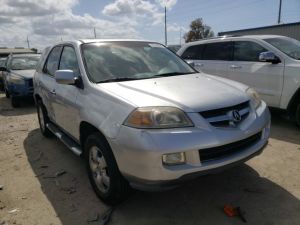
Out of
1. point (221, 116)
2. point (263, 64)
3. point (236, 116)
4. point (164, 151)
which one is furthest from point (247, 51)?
point (164, 151)

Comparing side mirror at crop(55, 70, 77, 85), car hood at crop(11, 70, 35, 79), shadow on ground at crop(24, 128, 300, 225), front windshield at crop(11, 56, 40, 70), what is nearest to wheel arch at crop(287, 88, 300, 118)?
shadow on ground at crop(24, 128, 300, 225)

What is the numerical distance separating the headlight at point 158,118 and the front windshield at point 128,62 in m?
0.91

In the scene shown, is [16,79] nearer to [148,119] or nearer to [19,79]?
[19,79]

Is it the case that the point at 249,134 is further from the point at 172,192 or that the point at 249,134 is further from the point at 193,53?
the point at 193,53

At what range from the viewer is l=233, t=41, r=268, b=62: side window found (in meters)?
6.28

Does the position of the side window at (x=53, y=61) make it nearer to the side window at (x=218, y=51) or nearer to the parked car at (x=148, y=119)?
the parked car at (x=148, y=119)

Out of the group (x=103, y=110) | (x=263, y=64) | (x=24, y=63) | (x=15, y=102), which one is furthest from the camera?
(x=24, y=63)

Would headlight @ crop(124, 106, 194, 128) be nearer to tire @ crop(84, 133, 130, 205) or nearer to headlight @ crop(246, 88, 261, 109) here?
tire @ crop(84, 133, 130, 205)

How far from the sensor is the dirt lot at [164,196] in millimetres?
3070

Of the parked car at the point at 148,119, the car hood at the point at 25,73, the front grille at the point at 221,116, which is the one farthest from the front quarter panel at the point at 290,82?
the car hood at the point at 25,73

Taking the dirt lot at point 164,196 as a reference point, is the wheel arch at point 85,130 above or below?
above

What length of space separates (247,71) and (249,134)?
3.73 meters

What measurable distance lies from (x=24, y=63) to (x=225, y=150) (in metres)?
9.71

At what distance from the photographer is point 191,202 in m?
3.32
